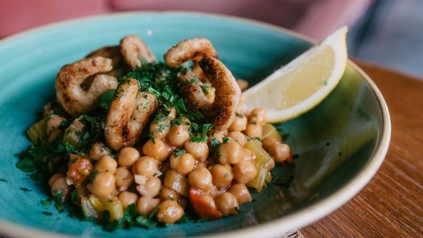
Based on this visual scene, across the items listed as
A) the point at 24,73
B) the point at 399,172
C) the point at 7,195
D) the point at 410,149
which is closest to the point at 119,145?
the point at 7,195

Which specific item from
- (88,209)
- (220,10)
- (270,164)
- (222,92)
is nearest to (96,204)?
(88,209)

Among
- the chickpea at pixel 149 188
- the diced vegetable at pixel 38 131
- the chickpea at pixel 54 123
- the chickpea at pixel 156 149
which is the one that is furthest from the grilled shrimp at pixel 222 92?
the diced vegetable at pixel 38 131

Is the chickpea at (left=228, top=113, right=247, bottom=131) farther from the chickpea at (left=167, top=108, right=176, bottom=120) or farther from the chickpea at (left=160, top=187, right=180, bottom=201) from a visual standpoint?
the chickpea at (left=160, top=187, right=180, bottom=201)

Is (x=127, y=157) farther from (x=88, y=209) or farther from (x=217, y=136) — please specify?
(x=217, y=136)

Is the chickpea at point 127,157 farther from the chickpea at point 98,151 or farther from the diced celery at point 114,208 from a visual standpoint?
the diced celery at point 114,208

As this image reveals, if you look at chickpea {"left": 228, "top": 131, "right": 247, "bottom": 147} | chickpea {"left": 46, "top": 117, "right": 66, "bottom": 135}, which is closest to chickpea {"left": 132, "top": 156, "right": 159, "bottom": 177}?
chickpea {"left": 228, "top": 131, "right": 247, "bottom": 147}

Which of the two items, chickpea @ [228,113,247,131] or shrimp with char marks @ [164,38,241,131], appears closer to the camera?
shrimp with char marks @ [164,38,241,131]
